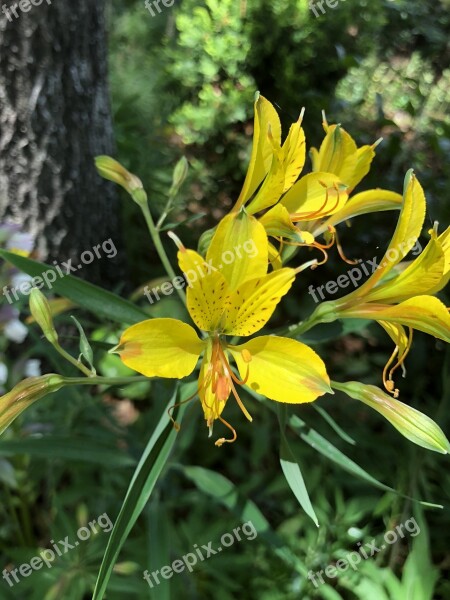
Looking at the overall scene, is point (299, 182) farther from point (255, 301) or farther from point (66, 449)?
point (66, 449)

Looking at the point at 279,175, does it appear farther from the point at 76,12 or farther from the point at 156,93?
the point at 156,93

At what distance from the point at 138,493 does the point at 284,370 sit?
10.7 inches

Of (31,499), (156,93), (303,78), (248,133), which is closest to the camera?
(31,499)

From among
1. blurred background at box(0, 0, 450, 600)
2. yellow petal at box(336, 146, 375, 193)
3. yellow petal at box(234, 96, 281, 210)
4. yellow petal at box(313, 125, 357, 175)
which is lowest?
blurred background at box(0, 0, 450, 600)

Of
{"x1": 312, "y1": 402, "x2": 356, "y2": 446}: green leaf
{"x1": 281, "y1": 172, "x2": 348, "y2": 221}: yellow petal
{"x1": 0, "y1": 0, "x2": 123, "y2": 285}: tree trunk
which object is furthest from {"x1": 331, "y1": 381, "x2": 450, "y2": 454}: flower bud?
{"x1": 0, "y1": 0, "x2": 123, "y2": 285}: tree trunk

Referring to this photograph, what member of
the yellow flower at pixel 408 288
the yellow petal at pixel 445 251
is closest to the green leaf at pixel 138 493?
the yellow flower at pixel 408 288

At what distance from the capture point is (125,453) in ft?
3.55

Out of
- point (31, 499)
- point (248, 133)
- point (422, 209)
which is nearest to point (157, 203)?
point (248, 133)

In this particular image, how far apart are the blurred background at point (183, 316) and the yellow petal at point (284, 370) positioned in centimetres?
24

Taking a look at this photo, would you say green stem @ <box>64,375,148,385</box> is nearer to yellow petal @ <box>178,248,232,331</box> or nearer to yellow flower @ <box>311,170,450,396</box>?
yellow petal @ <box>178,248,232,331</box>

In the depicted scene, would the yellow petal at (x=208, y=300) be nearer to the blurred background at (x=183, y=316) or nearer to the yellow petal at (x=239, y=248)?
the yellow petal at (x=239, y=248)

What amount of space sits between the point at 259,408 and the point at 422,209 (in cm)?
100

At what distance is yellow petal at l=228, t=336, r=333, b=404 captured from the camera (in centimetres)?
60

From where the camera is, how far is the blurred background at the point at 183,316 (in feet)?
3.73
